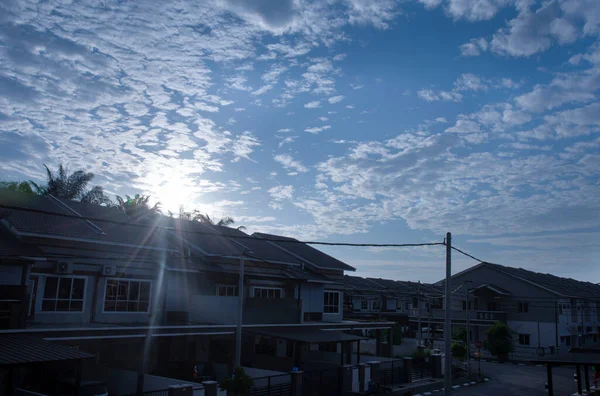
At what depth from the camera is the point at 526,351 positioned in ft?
171

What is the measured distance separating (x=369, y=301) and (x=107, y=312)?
5094 cm

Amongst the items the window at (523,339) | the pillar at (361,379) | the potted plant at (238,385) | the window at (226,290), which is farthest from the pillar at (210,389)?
the window at (523,339)

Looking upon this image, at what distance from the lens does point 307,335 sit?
27.7 m

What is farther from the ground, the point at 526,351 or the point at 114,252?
the point at 114,252

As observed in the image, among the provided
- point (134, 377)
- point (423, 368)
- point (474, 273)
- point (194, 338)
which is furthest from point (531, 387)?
point (474, 273)

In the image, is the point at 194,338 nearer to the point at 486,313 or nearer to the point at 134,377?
the point at 134,377

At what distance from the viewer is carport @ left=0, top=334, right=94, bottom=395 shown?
14.7 meters

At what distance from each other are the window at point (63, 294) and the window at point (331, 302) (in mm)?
18332

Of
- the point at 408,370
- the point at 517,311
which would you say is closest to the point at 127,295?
the point at 408,370

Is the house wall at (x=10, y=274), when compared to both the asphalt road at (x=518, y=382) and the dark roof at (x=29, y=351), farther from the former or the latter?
the asphalt road at (x=518, y=382)

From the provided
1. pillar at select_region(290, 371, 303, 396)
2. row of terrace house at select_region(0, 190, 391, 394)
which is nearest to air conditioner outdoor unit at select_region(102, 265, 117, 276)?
row of terrace house at select_region(0, 190, 391, 394)

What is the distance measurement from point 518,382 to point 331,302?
1340 centimetres

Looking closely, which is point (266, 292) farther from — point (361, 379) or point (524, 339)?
point (524, 339)

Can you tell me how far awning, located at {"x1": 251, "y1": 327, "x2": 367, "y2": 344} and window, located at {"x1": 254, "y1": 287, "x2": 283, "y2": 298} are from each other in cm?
369
